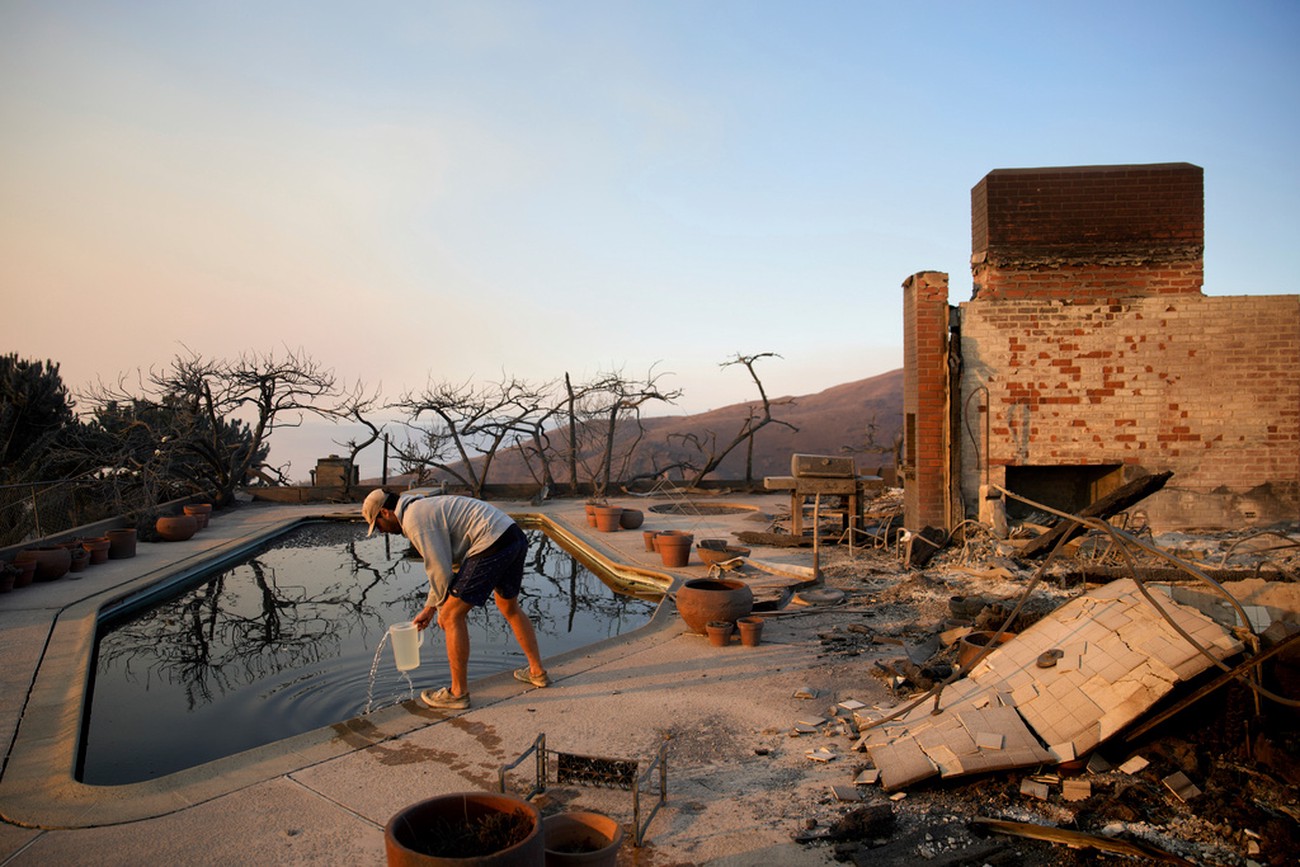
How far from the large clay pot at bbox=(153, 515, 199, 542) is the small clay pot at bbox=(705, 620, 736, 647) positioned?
32.8 ft

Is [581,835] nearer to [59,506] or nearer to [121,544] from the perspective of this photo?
[121,544]

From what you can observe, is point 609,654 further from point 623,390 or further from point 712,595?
point 623,390

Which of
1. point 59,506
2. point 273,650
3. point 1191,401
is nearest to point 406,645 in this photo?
point 273,650

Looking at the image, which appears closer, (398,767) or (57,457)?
(398,767)

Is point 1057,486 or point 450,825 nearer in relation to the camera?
point 450,825

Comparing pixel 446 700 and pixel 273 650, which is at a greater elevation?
pixel 446 700

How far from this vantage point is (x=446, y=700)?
4824 mm

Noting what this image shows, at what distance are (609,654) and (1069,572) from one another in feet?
14.4

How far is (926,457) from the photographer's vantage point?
10.1 meters

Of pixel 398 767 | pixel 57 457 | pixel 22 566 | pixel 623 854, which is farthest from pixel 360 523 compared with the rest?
pixel 623 854

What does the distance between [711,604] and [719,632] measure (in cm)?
23

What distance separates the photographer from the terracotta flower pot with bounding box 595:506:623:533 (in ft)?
42.2

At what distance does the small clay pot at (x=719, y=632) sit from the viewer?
6.11 metres

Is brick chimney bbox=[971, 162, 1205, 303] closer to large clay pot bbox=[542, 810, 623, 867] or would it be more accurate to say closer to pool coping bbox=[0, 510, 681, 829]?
pool coping bbox=[0, 510, 681, 829]
